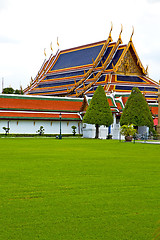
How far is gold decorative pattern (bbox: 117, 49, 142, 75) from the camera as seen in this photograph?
191 feet

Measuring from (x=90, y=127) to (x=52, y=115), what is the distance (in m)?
4.52

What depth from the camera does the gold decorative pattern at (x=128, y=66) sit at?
5822 cm

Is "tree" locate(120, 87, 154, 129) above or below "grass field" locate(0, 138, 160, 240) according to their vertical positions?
above

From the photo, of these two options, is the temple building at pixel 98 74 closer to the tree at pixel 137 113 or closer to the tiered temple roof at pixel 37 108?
the tiered temple roof at pixel 37 108

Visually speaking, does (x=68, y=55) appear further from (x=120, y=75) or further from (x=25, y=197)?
(x=25, y=197)

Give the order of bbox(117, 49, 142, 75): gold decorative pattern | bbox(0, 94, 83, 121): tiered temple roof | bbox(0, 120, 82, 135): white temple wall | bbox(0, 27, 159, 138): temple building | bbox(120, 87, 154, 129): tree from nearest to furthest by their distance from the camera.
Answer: bbox(120, 87, 154, 129): tree < bbox(0, 120, 82, 135): white temple wall < bbox(0, 94, 83, 121): tiered temple roof < bbox(0, 27, 159, 138): temple building < bbox(117, 49, 142, 75): gold decorative pattern

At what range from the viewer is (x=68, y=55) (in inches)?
2643

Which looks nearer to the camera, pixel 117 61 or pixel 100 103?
pixel 100 103

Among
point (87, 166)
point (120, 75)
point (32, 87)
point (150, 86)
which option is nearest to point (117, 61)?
point (120, 75)

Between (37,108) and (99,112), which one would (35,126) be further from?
(99,112)

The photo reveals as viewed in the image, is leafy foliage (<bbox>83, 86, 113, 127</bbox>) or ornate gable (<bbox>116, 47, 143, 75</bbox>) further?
ornate gable (<bbox>116, 47, 143, 75</bbox>)

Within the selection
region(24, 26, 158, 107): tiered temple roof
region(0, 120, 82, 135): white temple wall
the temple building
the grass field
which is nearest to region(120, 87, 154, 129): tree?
region(0, 120, 82, 135): white temple wall

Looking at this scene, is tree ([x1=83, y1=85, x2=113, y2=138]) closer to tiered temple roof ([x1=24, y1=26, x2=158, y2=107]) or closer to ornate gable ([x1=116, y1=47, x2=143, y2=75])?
tiered temple roof ([x1=24, y1=26, x2=158, y2=107])

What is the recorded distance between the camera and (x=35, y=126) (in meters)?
45.1
